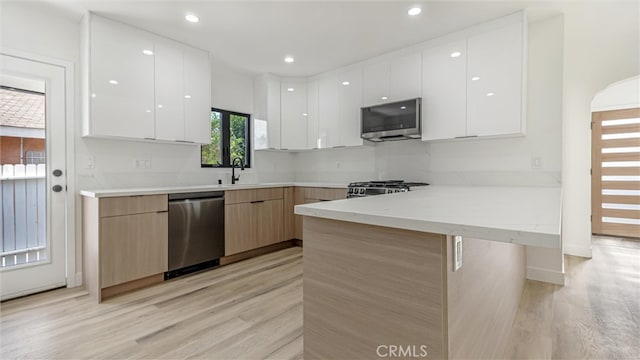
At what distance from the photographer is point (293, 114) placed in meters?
4.41

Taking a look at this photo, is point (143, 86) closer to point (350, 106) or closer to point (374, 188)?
point (350, 106)

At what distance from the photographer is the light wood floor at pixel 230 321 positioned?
1.74 meters

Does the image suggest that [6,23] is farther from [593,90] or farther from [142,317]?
[593,90]

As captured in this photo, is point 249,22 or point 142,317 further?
point 249,22

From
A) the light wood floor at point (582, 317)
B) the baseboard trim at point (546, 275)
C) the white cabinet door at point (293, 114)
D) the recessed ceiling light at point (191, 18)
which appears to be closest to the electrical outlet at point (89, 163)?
the recessed ceiling light at point (191, 18)

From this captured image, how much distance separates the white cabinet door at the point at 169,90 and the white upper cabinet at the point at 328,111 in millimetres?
1832

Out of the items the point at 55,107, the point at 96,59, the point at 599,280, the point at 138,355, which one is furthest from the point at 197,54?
the point at 599,280

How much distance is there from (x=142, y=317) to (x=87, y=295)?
85 cm

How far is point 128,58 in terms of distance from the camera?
2828 mm

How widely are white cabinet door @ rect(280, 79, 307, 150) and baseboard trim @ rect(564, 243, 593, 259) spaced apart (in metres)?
3.80

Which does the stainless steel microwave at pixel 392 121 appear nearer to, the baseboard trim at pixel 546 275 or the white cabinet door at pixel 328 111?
the white cabinet door at pixel 328 111

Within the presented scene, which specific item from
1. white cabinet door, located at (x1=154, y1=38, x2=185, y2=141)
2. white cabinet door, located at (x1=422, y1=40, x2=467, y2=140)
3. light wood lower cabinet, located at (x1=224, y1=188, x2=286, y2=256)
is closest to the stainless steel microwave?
white cabinet door, located at (x1=422, y1=40, x2=467, y2=140)

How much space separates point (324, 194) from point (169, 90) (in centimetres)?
212

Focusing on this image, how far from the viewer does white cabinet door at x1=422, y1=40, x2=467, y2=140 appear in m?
2.99
